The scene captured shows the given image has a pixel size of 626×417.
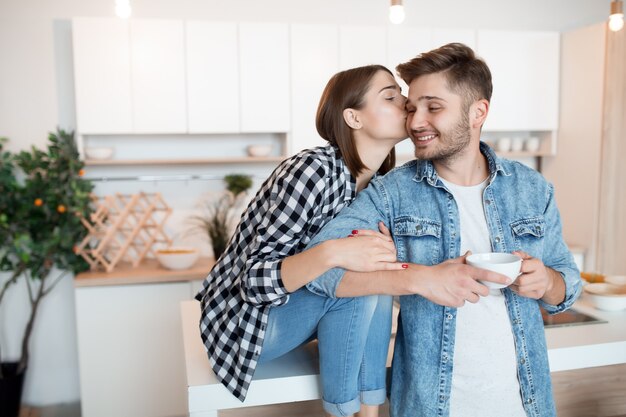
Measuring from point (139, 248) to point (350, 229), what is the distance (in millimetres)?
2509

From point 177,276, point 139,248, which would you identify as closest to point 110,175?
point 139,248

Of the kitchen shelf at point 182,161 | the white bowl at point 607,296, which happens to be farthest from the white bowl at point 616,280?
the kitchen shelf at point 182,161

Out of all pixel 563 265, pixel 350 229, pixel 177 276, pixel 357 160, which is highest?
pixel 357 160

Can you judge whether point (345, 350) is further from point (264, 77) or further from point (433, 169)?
point (264, 77)

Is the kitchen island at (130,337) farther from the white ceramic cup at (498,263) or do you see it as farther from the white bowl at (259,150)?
the white ceramic cup at (498,263)

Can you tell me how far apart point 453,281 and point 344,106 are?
0.64 meters

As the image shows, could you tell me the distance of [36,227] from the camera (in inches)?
131

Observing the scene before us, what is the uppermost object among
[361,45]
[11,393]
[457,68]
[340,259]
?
[361,45]

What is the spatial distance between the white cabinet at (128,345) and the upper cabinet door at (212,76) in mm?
974

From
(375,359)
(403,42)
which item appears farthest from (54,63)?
(375,359)

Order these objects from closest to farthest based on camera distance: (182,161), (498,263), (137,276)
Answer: (498,263) → (137,276) → (182,161)

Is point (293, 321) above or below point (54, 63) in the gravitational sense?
below

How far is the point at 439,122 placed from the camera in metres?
1.52

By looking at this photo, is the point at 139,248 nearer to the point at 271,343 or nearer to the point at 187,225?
the point at 187,225
